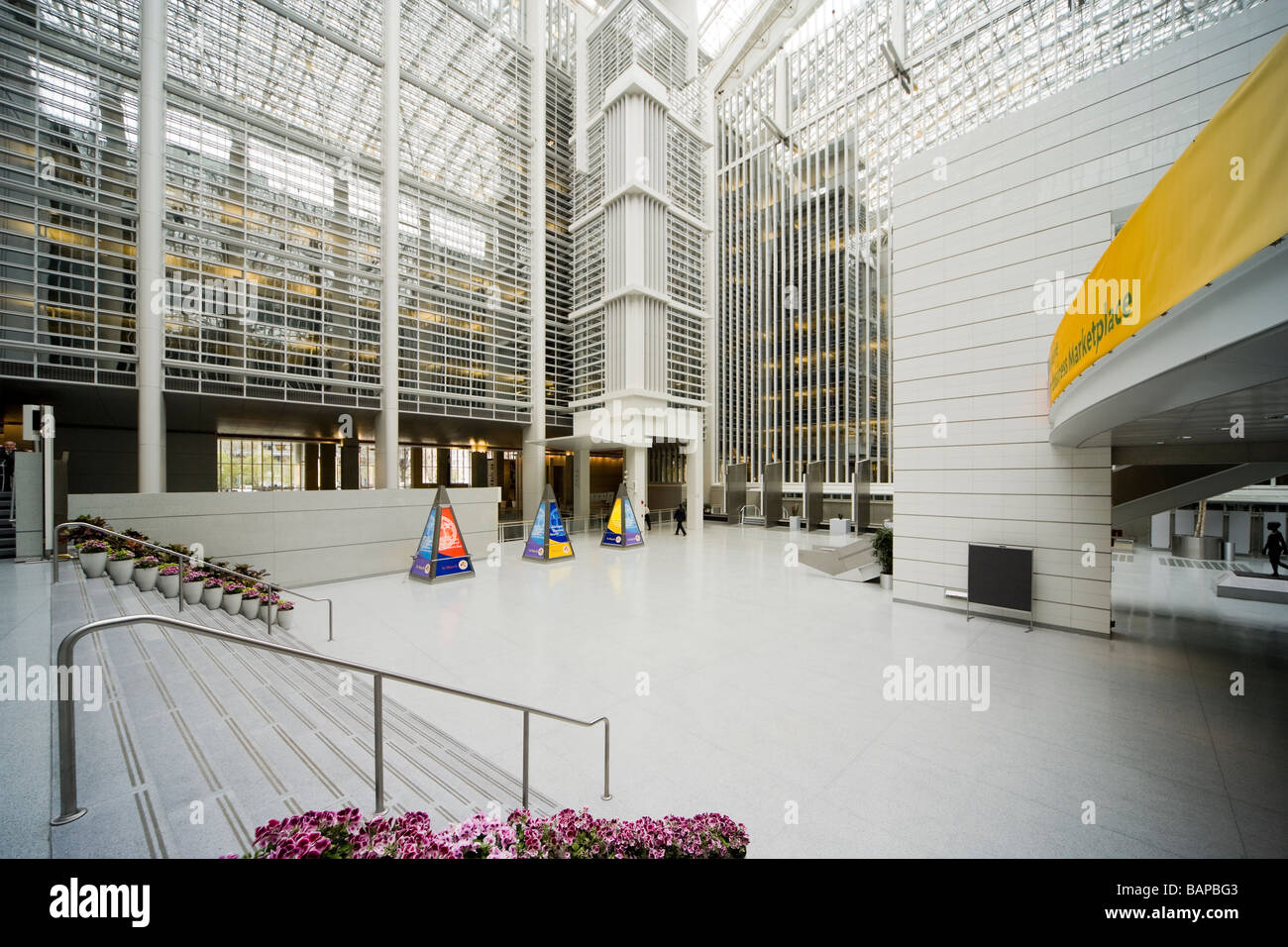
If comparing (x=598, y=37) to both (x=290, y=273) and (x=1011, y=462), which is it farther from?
(x=1011, y=462)

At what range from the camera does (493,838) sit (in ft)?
7.82

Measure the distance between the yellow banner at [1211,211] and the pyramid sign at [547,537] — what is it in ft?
45.5

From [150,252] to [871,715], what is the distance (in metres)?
22.5

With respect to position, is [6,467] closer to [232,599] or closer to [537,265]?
[232,599]

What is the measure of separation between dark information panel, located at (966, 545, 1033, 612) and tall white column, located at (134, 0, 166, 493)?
867 inches

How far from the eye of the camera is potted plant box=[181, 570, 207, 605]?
27.7ft

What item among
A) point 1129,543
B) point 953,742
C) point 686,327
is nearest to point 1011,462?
point 953,742

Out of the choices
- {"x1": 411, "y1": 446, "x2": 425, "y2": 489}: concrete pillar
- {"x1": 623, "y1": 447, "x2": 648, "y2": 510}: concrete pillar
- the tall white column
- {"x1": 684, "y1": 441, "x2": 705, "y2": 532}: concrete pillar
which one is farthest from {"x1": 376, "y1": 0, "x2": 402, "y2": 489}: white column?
{"x1": 684, "y1": 441, "x2": 705, "y2": 532}: concrete pillar

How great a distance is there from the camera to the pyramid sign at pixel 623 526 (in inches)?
752

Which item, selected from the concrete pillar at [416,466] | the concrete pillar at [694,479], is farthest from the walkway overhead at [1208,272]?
the concrete pillar at [416,466]

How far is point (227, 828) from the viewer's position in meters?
2.85

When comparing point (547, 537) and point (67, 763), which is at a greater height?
point (67, 763)

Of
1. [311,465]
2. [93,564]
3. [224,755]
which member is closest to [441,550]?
[93,564]

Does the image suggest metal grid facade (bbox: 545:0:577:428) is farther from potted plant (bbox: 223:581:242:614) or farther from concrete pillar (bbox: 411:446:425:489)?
potted plant (bbox: 223:581:242:614)
